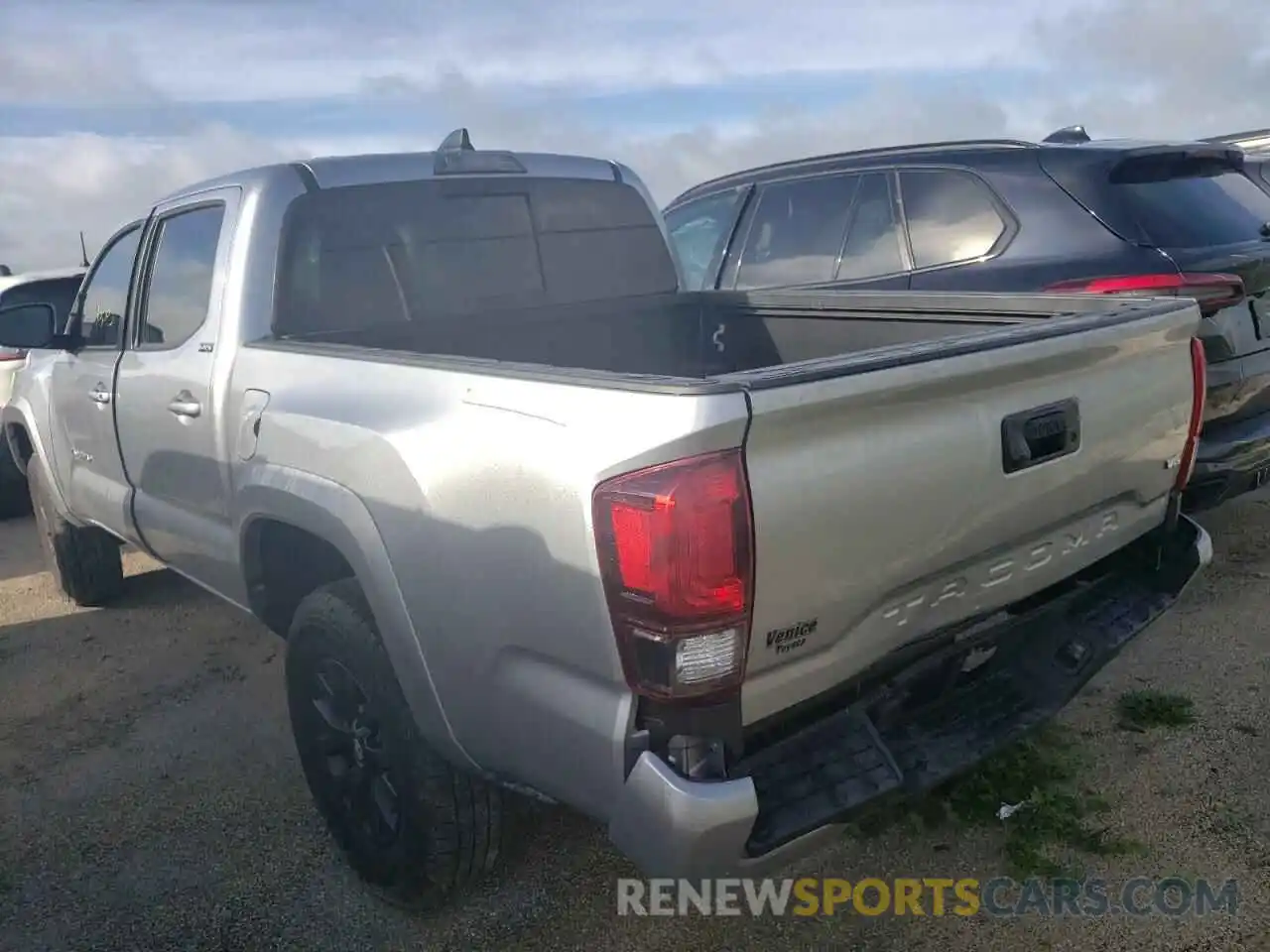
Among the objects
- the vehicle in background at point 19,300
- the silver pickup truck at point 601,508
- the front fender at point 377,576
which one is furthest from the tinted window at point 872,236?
the vehicle in background at point 19,300

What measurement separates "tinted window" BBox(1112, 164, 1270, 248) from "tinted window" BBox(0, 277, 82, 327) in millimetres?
6013

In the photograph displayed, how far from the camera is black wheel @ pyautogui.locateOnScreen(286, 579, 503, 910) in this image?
250 centimetres

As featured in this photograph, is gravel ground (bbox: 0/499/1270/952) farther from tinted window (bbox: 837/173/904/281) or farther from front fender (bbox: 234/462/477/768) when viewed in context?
tinted window (bbox: 837/173/904/281)

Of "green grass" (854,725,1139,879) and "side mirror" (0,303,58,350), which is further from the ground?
"side mirror" (0,303,58,350)

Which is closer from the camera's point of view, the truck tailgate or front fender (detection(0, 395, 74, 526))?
the truck tailgate

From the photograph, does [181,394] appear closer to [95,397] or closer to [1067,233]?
[95,397]

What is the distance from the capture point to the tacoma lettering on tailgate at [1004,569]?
219 centimetres

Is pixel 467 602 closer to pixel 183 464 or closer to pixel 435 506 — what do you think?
pixel 435 506

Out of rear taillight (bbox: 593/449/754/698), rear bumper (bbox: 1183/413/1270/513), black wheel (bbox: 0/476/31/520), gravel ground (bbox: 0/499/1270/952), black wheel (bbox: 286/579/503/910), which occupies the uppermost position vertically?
rear taillight (bbox: 593/449/754/698)

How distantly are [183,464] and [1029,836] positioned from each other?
2754 mm

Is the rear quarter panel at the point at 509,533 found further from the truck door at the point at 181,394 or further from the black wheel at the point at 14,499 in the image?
the black wheel at the point at 14,499

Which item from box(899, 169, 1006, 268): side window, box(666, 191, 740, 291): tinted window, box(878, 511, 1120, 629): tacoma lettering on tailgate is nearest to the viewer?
box(878, 511, 1120, 629): tacoma lettering on tailgate

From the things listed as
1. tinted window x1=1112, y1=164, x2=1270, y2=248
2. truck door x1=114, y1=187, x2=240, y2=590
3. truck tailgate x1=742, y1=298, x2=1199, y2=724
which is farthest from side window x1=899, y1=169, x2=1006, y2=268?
truck door x1=114, y1=187, x2=240, y2=590

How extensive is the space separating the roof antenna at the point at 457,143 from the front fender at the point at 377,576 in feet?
4.96
